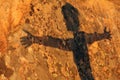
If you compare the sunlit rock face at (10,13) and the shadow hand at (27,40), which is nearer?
the shadow hand at (27,40)

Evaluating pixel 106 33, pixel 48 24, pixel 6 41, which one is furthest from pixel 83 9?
pixel 6 41

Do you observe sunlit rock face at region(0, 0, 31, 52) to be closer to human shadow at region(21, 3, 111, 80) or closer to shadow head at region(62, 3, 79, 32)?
human shadow at region(21, 3, 111, 80)

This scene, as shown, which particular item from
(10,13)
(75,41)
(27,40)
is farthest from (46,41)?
(10,13)

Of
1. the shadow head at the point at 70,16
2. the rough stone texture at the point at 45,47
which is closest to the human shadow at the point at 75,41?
the shadow head at the point at 70,16

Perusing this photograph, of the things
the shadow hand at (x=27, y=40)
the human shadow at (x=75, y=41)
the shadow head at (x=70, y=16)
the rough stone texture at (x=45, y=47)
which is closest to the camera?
the rough stone texture at (x=45, y=47)

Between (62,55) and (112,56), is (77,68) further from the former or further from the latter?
(112,56)

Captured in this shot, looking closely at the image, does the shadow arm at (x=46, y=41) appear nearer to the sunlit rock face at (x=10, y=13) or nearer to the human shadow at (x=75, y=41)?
the human shadow at (x=75, y=41)
